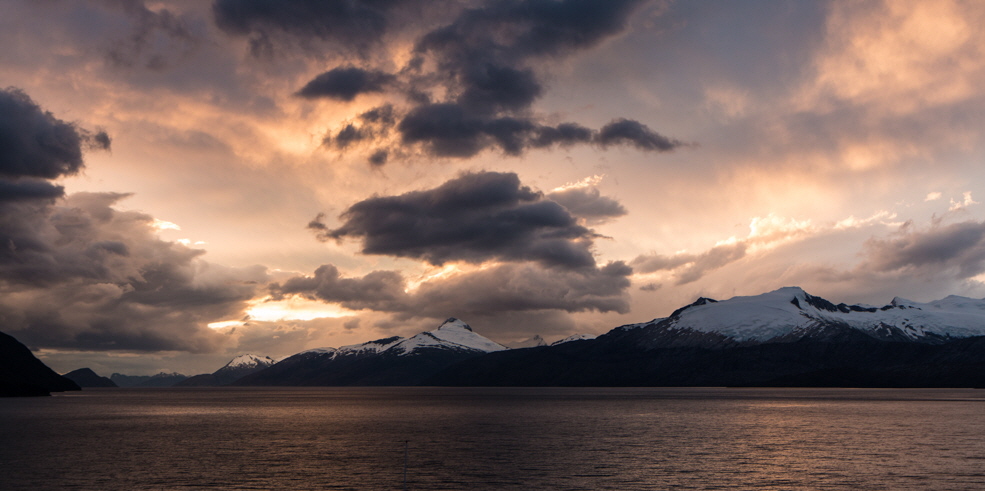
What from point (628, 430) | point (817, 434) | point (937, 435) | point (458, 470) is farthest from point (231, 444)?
point (937, 435)

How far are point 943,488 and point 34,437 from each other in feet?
412

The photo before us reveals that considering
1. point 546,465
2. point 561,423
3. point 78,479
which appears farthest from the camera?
point 561,423

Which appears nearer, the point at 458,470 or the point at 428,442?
the point at 458,470

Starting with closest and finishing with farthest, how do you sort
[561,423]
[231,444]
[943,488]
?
1. [943,488]
2. [231,444]
3. [561,423]

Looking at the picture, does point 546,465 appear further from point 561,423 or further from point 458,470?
point 561,423

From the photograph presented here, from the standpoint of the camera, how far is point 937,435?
121 meters

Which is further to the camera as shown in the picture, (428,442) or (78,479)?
(428,442)

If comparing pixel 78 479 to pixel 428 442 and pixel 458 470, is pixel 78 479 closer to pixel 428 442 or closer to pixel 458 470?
pixel 458 470

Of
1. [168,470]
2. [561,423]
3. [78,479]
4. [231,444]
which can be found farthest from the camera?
[561,423]

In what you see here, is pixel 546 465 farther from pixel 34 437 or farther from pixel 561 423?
pixel 34 437

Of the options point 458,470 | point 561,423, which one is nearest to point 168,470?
point 458,470

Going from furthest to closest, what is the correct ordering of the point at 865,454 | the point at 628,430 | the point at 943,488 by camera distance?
the point at 628,430 → the point at 865,454 → the point at 943,488

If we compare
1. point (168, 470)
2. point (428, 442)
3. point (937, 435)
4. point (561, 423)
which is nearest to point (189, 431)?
point (428, 442)

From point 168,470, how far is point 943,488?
75.1 meters
